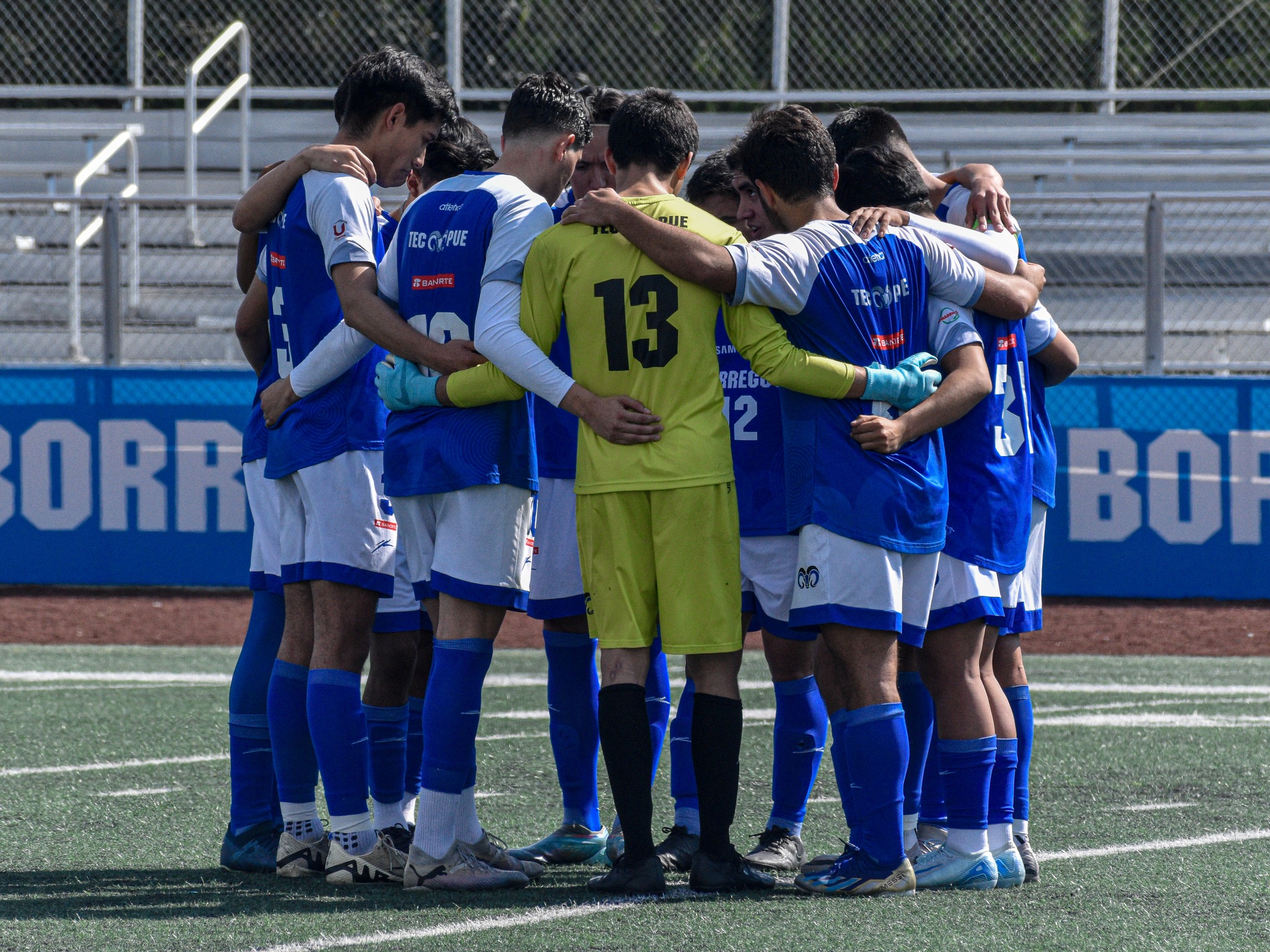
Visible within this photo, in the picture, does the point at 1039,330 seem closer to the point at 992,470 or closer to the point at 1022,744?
the point at 992,470

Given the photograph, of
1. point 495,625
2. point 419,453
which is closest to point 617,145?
point 419,453

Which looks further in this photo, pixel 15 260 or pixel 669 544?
pixel 15 260

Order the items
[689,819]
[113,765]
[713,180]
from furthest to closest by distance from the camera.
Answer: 1. [113,765]
2. [713,180]
3. [689,819]

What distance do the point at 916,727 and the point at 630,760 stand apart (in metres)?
0.97

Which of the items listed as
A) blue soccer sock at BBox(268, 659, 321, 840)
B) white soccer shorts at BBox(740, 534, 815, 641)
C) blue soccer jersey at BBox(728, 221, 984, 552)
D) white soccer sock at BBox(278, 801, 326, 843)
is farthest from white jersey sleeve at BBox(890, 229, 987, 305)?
white soccer sock at BBox(278, 801, 326, 843)

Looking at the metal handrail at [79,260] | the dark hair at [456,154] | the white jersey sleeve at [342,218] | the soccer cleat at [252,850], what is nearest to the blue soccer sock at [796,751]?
the soccer cleat at [252,850]

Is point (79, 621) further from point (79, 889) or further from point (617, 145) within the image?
point (617, 145)

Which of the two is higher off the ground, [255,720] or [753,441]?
[753,441]

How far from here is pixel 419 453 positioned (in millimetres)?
3980

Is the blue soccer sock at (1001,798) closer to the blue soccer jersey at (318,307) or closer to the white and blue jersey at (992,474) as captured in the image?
the white and blue jersey at (992,474)

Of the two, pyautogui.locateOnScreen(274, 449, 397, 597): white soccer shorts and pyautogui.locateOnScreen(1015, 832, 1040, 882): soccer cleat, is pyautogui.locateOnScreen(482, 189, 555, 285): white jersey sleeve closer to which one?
pyautogui.locateOnScreen(274, 449, 397, 597): white soccer shorts

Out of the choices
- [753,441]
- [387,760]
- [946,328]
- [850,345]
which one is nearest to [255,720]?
[387,760]

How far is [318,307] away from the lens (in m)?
4.24

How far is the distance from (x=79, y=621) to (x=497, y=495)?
742 centimetres
